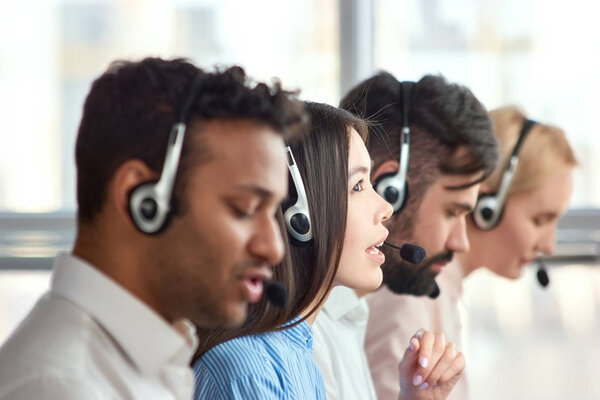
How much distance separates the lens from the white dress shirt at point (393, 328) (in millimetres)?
1930

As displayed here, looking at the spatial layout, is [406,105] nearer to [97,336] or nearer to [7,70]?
[97,336]

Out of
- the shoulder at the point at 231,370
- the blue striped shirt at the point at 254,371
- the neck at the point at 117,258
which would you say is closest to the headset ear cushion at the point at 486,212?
the blue striped shirt at the point at 254,371

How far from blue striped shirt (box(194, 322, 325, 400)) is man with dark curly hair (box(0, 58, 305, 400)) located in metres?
0.34

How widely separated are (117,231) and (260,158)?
143 millimetres

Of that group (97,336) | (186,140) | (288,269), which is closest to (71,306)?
(97,336)

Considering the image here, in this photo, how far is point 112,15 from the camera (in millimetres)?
3291

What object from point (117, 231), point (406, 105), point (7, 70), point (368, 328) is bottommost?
point (368, 328)

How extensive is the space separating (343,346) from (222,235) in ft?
3.18

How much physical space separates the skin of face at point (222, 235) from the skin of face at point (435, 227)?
3.30 feet

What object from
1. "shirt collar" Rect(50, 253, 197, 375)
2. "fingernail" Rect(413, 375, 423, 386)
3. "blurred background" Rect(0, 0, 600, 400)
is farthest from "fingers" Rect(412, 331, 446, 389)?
"blurred background" Rect(0, 0, 600, 400)

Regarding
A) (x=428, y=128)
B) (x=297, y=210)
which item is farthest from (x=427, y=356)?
(x=428, y=128)

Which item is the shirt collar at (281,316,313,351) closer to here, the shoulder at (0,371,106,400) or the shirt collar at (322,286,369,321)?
the shirt collar at (322,286,369,321)

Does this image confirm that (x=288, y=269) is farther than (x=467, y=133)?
No

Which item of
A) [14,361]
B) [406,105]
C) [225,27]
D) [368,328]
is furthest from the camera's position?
[225,27]
